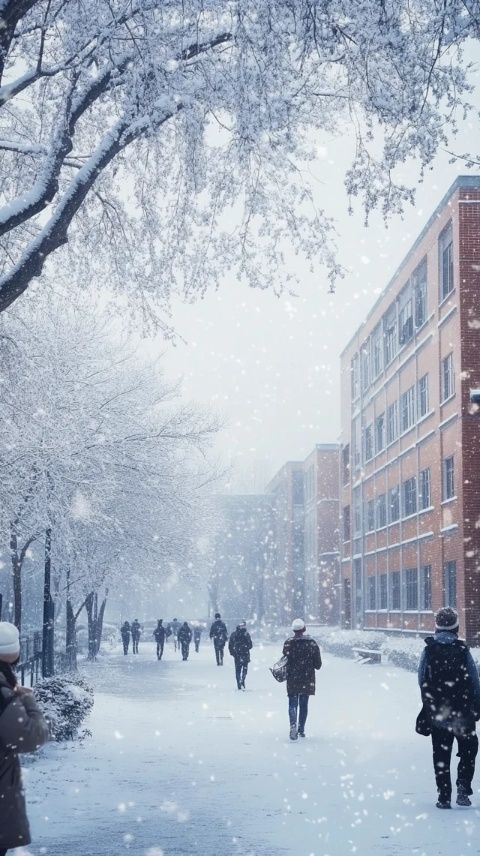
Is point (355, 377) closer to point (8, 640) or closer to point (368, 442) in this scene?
point (368, 442)

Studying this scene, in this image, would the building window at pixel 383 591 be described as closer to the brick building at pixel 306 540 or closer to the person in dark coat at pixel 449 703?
the brick building at pixel 306 540

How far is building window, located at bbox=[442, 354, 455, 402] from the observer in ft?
102

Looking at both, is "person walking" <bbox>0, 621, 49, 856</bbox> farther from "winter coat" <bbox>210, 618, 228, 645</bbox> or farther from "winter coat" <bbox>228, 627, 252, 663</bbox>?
"winter coat" <bbox>210, 618, 228, 645</bbox>

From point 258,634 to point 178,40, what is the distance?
206ft

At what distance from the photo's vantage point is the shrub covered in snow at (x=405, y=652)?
1152 inches

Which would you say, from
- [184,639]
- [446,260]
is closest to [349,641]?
[184,639]

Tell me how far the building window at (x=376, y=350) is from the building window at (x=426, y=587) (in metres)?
12.2

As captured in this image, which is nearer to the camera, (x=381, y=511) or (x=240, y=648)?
(x=240, y=648)

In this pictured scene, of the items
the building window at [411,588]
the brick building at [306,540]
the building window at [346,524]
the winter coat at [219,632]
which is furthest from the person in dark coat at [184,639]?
the brick building at [306,540]

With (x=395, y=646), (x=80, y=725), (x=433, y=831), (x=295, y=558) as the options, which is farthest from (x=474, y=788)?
(x=295, y=558)

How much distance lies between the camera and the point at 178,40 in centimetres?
959

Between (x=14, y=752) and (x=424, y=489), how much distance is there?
3145 centimetres

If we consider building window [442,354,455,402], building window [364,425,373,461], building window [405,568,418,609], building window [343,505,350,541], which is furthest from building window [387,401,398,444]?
building window [343,505,350,541]

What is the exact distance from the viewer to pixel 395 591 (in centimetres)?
4044
